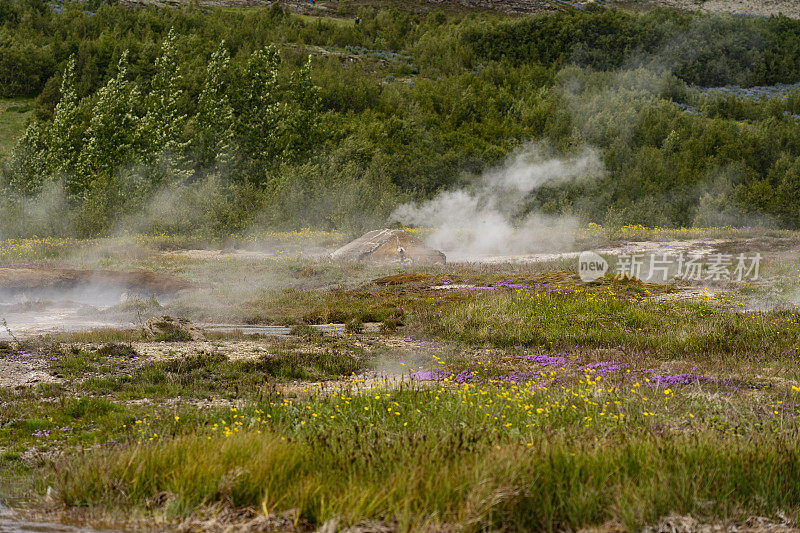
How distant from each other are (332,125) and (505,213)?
20.2 m

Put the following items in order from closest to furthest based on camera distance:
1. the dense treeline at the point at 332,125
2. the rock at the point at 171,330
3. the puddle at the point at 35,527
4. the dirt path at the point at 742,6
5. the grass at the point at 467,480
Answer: the grass at the point at 467,480 → the puddle at the point at 35,527 → the rock at the point at 171,330 → the dense treeline at the point at 332,125 → the dirt path at the point at 742,6

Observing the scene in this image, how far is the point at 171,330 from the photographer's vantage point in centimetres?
1506

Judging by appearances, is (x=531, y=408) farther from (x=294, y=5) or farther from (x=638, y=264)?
(x=294, y=5)

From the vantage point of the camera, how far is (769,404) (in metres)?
7.99

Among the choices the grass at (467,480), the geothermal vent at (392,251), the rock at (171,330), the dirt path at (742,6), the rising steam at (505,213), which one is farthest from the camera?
the dirt path at (742,6)

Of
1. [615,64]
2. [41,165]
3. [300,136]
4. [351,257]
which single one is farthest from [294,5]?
[351,257]

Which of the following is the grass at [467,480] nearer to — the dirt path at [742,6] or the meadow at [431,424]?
the meadow at [431,424]

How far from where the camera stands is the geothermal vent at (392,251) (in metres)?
32.0

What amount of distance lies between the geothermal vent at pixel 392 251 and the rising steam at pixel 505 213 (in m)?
2.71

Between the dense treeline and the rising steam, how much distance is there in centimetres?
172

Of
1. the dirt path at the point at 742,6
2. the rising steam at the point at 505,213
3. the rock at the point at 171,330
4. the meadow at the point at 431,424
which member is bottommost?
the rising steam at the point at 505,213

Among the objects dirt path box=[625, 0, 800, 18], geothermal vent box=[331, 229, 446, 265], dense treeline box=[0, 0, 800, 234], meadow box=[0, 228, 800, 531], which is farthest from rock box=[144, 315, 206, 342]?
dirt path box=[625, 0, 800, 18]

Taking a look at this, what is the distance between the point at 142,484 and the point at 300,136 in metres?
59.0

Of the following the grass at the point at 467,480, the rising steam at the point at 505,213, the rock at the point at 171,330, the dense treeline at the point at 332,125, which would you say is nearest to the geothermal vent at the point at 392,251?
the rising steam at the point at 505,213
